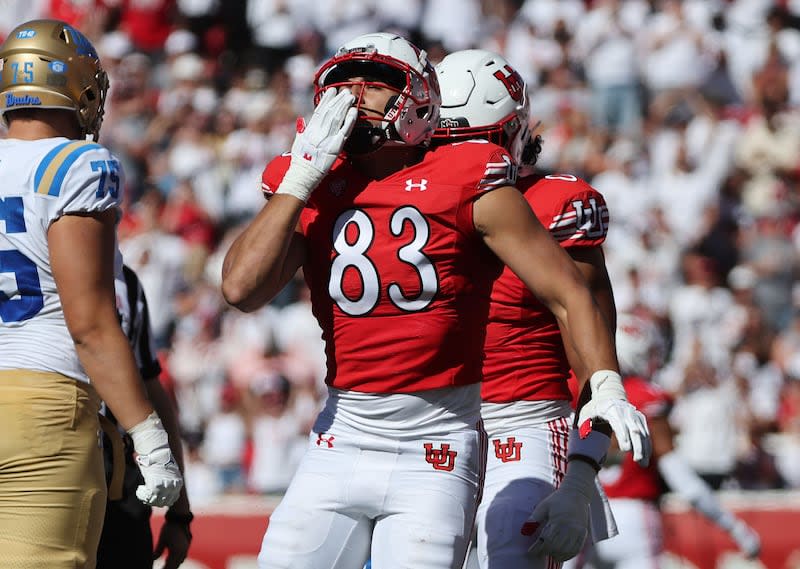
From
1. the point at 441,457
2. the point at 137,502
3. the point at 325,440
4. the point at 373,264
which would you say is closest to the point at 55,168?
the point at 373,264

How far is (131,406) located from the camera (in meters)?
3.46

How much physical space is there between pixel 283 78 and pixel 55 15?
260cm

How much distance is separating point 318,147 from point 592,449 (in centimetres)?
122

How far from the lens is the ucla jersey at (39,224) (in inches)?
135

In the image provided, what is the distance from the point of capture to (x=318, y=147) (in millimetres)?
3498

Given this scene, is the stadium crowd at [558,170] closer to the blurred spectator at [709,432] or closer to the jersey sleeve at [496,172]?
the blurred spectator at [709,432]

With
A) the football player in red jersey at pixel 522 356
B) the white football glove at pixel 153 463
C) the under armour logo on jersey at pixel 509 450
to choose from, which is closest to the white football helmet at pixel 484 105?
the football player in red jersey at pixel 522 356

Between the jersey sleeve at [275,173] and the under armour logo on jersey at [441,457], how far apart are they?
2.72 feet

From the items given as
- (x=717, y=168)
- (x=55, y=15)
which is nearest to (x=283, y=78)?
(x=55, y=15)

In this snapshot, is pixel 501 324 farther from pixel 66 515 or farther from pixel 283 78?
pixel 283 78

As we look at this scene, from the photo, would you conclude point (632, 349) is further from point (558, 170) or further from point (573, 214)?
point (558, 170)

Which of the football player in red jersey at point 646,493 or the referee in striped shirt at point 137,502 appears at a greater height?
the referee in striped shirt at point 137,502

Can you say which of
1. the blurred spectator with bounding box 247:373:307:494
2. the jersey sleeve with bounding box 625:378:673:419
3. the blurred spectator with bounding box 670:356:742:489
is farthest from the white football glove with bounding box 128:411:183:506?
the blurred spectator with bounding box 247:373:307:494

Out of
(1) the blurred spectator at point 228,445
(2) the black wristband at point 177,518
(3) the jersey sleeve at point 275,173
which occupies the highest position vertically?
(3) the jersey sleeve at point 275,173
